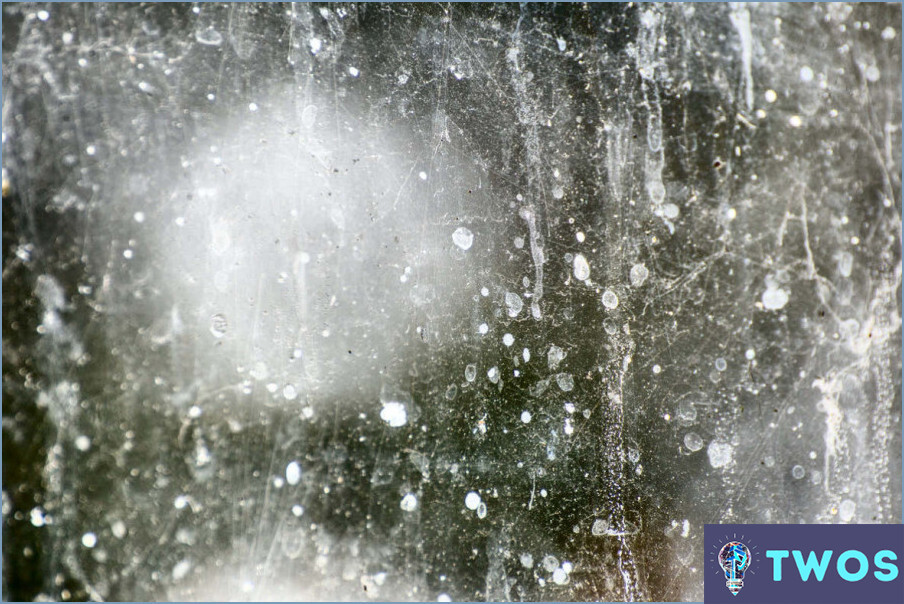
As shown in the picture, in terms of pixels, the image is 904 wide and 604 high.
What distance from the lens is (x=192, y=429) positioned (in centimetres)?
75

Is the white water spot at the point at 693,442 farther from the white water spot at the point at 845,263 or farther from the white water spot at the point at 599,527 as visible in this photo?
the white water spot at the point at 845,263

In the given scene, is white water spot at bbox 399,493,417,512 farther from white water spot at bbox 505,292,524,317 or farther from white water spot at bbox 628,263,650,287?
white water spot at bbox 628,263,650,287

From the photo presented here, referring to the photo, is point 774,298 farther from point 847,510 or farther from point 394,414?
point 394,414

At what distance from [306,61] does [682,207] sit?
0.64 metres

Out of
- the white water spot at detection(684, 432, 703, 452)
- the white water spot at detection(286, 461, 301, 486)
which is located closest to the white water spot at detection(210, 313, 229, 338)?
the white water spot at detection(286, 461, 301, 486)

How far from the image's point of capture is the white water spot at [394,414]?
79cm

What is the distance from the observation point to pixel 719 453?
0.88m

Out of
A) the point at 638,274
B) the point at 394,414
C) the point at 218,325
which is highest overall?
the point at 638,274

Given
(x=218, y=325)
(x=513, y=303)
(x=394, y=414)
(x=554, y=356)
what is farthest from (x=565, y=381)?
(x=218, y=325)

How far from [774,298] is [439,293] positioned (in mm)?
577

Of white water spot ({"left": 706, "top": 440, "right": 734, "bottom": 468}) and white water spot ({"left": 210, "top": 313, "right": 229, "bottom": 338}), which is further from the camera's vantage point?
white water spot ({"left": 706, "top": 440, "right": 734, "bottom": 468})

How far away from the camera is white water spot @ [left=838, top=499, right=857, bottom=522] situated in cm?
91

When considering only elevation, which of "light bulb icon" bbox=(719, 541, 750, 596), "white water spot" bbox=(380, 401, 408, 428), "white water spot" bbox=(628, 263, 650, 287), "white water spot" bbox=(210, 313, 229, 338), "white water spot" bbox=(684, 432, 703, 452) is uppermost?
"white water spot" bbox=(628, 263, 650, 287)

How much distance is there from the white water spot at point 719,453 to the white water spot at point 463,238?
0.53 m
